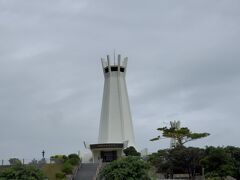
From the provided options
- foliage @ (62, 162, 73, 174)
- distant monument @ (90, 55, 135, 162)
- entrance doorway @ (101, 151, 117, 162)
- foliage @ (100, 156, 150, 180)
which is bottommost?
foliage @ (100, 156, 150, 180)

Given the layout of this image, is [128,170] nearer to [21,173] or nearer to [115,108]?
[21,173]

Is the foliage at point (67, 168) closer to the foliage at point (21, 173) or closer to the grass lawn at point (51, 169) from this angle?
the grass lawn at point (51, 169)

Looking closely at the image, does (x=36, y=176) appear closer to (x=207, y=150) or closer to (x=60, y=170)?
(x=60, y=170)

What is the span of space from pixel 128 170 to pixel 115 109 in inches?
1644

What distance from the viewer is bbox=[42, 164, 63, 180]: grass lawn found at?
4291 centimetres

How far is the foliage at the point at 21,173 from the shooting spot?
2978cm

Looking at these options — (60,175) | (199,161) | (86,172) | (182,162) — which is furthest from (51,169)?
(199,161)

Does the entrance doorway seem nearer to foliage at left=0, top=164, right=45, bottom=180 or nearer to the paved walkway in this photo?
the paved walkway

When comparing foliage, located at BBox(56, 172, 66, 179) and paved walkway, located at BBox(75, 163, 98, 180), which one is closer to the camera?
foliage, located at BBox(56, 172, 66, 179)

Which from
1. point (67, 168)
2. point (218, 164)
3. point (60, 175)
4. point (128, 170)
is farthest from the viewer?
point (67, 168)

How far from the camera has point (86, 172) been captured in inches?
1724

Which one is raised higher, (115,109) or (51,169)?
(115,109)

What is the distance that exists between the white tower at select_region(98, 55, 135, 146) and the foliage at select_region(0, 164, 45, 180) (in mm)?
38388

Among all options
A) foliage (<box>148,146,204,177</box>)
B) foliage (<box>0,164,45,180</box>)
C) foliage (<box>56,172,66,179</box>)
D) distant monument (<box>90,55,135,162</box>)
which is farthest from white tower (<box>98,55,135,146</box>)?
foliage (<box>0,164,45,180</box>)
